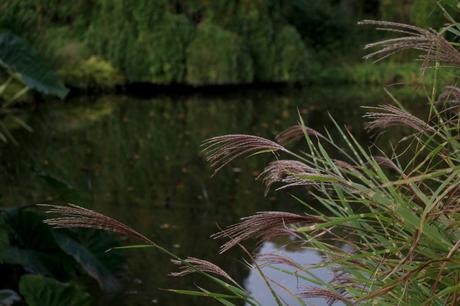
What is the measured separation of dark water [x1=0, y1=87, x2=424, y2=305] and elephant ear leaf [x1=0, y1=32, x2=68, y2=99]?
503mm

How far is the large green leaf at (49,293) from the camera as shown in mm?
3354

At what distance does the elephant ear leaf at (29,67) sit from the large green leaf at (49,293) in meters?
1.56

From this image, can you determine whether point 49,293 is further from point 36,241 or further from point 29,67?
point 29,67

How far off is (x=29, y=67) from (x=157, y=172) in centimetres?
415

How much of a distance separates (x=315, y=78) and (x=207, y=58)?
396cm

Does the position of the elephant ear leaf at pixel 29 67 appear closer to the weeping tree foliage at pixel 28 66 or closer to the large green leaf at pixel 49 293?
the weeping tree foliage at pixel 28 66

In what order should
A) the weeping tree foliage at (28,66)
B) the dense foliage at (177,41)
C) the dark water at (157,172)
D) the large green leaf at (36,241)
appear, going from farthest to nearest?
the dense foliage at (177,41)
the dark water at (157,172)
the weeping tree foliage at (28,66)
the large green leaf at (36,241)

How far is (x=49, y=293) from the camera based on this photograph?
3412mm

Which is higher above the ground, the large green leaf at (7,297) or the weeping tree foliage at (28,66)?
the weeping tree foliage at (28,66)

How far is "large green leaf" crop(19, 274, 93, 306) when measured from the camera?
132 inches

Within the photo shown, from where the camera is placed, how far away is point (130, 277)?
17.3 ft

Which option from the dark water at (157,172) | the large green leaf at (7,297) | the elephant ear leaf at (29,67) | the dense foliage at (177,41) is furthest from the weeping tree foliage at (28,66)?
the dense foliage at (177,41)

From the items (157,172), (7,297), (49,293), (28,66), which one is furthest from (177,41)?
(49,293)

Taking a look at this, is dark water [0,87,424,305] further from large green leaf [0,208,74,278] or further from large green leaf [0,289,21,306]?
large green leaf [0,289,21,306]
